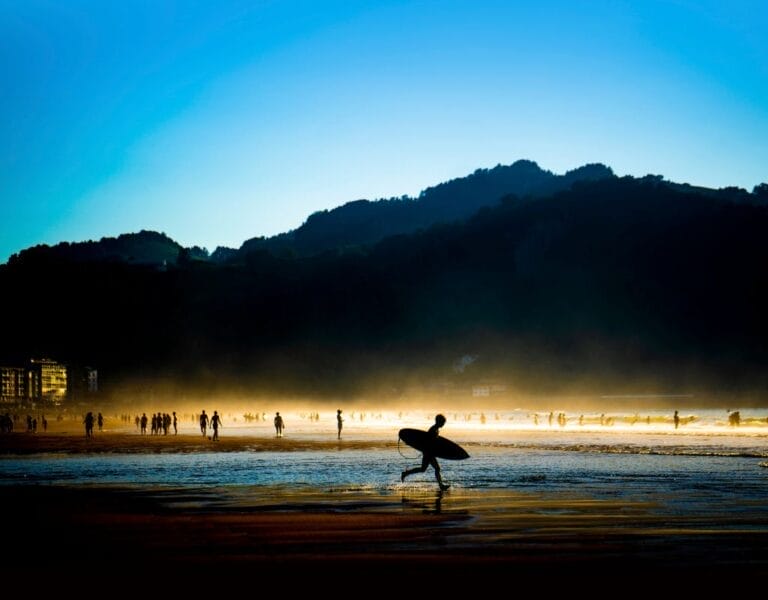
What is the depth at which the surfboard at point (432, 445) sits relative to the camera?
2084 centimetres

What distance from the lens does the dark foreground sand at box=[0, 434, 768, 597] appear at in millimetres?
9992

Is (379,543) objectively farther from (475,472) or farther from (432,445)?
(475,472)

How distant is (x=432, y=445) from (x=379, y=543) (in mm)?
8547

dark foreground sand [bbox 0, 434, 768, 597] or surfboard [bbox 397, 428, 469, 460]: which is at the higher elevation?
surfboard [bbox 397, 428, 469, 460]

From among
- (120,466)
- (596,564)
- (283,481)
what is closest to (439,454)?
(283,481)

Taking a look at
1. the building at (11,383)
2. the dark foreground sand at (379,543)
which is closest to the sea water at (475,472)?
the dark foreground sand at (379,543)

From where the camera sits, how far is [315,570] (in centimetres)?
1049

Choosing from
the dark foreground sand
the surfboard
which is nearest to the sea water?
the surfboard

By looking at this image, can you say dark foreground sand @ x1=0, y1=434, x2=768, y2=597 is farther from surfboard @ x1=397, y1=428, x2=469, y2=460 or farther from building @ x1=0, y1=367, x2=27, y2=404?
building @ x1=0, y1=367, x2=27, y2=404

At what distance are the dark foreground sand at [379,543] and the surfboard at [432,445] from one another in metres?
2.12

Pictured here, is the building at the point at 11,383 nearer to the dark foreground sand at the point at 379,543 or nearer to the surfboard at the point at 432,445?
the surfboard at the point at 432,445

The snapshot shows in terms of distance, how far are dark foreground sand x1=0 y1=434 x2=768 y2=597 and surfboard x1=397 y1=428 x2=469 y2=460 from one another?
2116mm

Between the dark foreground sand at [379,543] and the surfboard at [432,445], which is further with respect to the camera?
the surfboard at [432,445]

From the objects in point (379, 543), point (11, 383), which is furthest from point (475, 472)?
point (11, 383)
